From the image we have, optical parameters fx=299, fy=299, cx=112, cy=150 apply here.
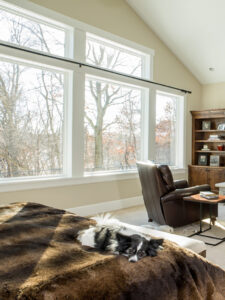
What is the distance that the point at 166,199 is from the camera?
155 inches

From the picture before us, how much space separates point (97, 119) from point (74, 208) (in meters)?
1.60

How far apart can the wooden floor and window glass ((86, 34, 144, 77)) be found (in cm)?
260

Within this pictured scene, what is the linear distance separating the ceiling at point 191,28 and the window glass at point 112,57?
2.54 ft

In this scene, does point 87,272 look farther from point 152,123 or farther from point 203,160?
point 203,160

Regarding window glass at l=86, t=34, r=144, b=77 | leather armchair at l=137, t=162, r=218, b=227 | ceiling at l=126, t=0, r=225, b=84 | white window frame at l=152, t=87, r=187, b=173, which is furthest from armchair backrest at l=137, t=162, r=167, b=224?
ceiling at l=126, t=0, r=225, b=84

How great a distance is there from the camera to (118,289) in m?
1.16

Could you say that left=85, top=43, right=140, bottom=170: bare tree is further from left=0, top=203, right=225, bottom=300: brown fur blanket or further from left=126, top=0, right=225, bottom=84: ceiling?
left=0, top=203, right=225, bottom=300: brown fur blanket

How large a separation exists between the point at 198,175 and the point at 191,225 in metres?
2.91

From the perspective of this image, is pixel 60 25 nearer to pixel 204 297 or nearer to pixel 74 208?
pixel 74 208

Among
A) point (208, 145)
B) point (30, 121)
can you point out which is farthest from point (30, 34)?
point (208, 145)

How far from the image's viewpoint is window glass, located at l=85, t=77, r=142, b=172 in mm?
5189

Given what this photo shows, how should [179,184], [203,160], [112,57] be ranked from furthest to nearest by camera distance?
[203,160]
[112,57]
[179,184]

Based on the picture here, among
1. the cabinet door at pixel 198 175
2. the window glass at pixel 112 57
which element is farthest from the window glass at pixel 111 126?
the cabinet door at pixel 198 175

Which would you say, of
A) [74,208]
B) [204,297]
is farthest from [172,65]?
[204,297]
